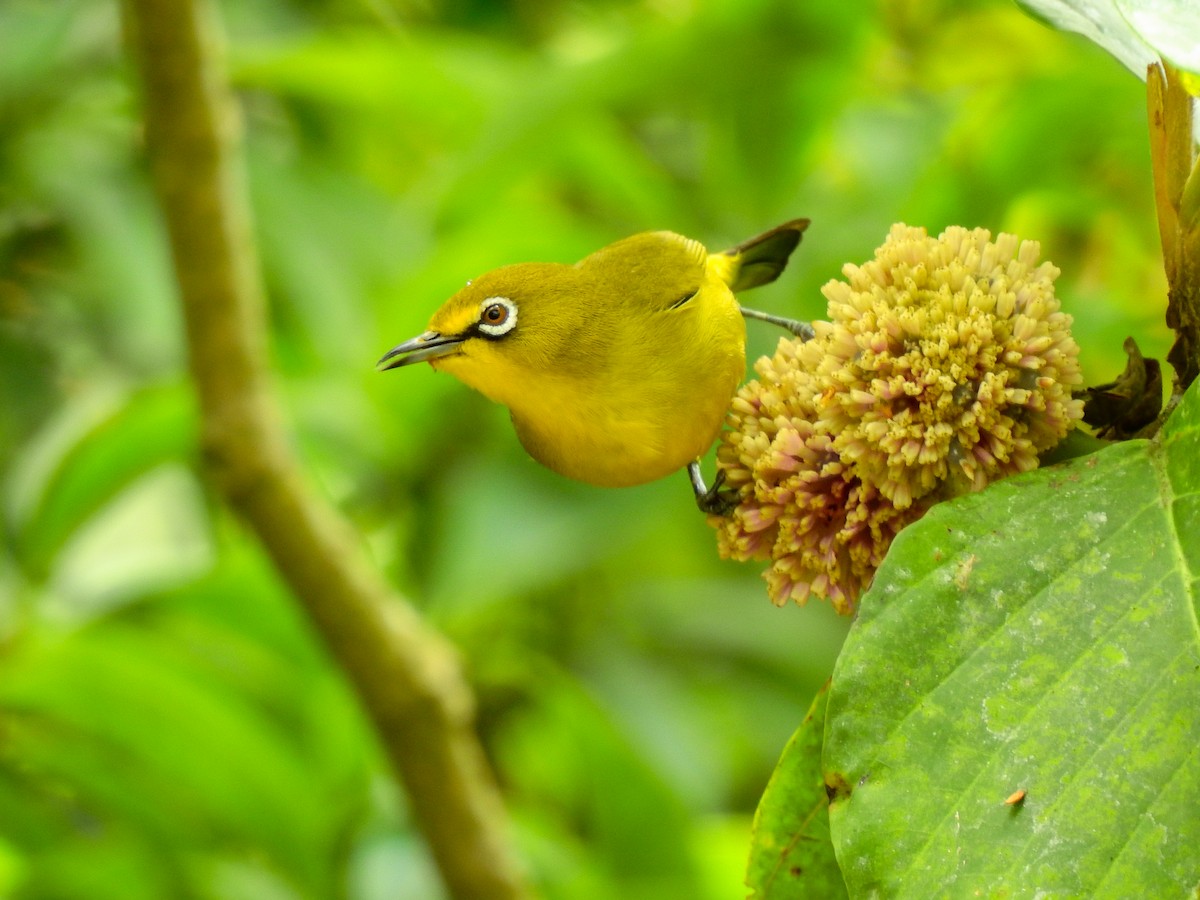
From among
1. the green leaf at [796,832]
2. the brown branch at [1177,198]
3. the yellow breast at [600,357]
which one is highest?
the brown branch at [1177,198]

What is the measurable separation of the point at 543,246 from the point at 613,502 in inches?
18.9

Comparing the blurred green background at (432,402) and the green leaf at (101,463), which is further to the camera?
the green leaf at (101,463)

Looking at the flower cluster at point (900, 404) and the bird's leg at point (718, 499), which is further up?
the flower cluster at point (900, 404)

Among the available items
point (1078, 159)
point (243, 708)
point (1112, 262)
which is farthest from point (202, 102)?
point (1112, 262)

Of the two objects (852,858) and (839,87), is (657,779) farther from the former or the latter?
(852,858)

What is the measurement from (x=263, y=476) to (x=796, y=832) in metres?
1.24

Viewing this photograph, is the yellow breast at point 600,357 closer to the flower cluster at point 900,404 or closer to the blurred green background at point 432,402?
the flower cluster at point 900,404

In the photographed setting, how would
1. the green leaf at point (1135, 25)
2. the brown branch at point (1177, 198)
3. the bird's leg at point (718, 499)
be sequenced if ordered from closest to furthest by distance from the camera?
1. the green leaf at point (1135, 25)
2. the brown branch at point (1177, 198)
3. the bird's leg at point (718, 499)

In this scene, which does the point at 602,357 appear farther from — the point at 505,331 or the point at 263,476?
the point at 263,476

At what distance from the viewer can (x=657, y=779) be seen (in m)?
2.15

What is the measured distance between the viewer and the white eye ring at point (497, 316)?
97 cm

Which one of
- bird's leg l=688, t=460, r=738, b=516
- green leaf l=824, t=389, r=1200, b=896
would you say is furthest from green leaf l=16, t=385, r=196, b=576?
green leaf l=824, t=389, r=1200, b=896

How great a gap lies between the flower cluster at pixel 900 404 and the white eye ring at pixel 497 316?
0.23 meters

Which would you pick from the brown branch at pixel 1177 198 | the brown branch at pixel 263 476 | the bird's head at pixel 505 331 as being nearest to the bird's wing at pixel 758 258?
the bird's head at pixel 505 331
